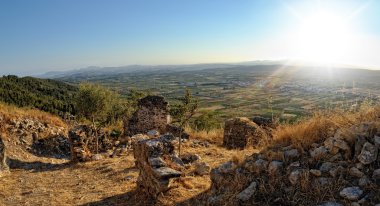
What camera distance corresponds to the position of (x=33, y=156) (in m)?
15.7

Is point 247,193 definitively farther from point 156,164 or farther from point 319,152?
point 156,164

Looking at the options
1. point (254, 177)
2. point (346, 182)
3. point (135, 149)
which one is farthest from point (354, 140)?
point (135, 149)

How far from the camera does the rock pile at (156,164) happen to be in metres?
8.00

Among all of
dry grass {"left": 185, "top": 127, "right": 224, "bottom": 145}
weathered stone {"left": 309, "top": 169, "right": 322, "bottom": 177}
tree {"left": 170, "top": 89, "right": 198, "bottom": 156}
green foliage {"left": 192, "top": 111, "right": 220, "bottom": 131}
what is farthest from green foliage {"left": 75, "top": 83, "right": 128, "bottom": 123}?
weathered stone {"left": 309, "top": 169, "right": 322, "bottom": 177}

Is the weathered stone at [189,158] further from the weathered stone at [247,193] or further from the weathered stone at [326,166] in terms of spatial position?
the weathered stone at [326,166]

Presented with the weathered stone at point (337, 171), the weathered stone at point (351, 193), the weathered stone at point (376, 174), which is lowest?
the weathered stone at point (351, 193)

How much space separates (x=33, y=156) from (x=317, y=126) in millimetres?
12933

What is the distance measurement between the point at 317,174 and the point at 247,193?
135 centimetres

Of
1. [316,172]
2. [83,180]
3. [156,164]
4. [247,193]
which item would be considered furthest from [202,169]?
[83,180]

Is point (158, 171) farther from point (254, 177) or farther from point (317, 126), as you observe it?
point (317, 126)

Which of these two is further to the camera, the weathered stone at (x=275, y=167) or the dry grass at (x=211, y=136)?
the dry grass at (x=211, y=136)

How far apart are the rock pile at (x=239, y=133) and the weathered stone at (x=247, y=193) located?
7701 mm

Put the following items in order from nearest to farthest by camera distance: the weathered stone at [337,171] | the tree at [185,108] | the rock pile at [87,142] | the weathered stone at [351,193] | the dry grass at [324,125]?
the weathered stone at [351,193], the weathered stone at [337,171], the dry grass at [324,125], the tree at [185,108], the rock pile at [87,142]

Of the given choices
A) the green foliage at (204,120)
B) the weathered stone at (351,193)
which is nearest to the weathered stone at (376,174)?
the weathered stone at (351,193)
